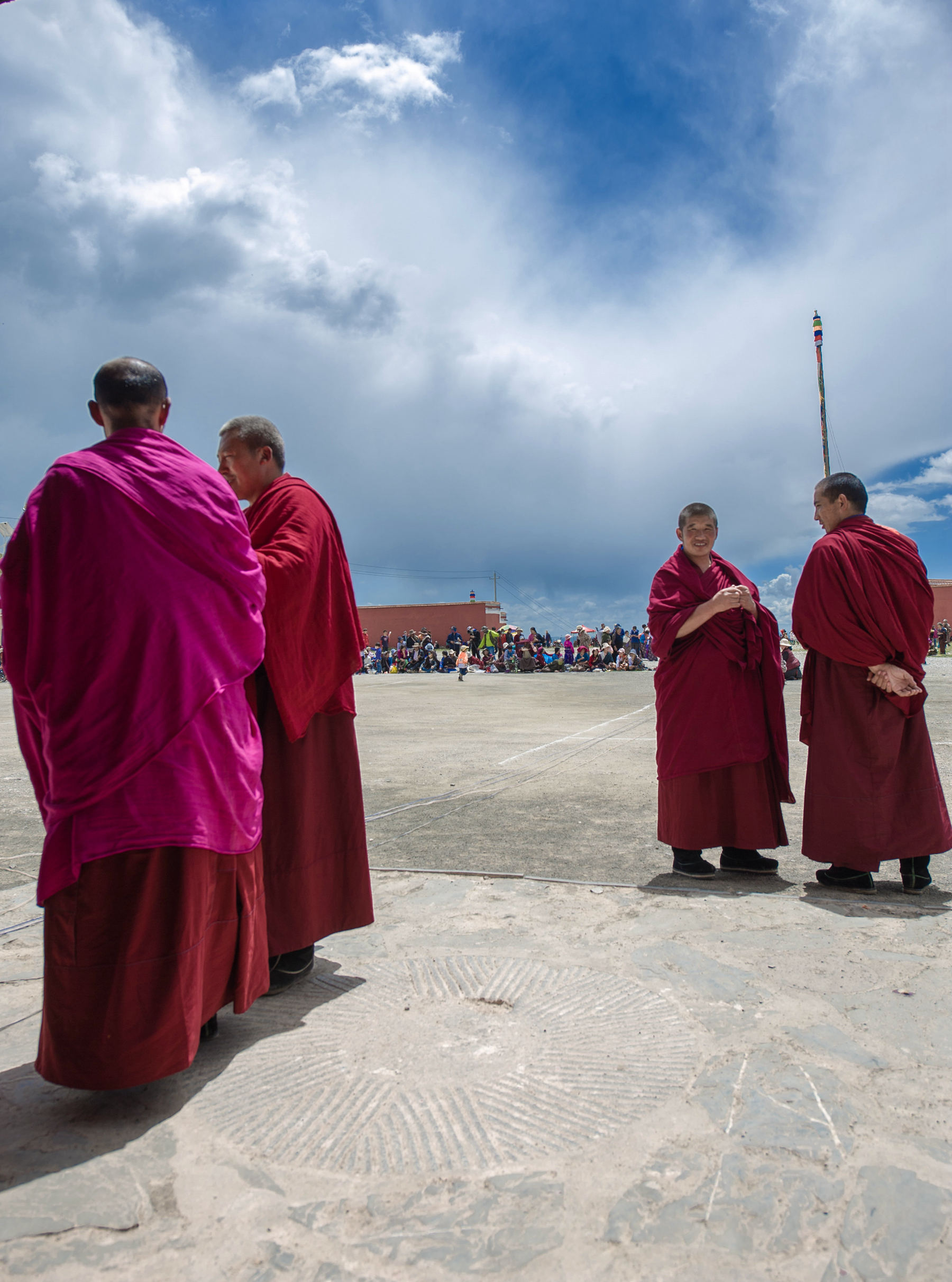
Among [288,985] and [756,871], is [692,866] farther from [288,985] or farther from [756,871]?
[288,985]

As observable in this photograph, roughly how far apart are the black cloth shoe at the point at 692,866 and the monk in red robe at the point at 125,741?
7.70 feet

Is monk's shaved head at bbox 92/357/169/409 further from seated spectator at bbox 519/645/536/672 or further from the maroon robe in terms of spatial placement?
seated spectator at bbox 519/645/536/672

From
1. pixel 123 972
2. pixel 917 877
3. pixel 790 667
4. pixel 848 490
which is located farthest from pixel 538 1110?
pixel 790 667

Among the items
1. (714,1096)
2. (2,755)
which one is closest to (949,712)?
(714,1096)

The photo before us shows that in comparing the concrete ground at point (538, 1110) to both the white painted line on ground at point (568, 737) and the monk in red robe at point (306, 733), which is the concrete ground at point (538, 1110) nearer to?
the monk in red robe at point (306, 733)

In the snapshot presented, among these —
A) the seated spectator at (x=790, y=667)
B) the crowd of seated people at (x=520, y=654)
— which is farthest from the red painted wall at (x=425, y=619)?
the seated spectator at (x=790, y=667)

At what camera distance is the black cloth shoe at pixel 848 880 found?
3459mm

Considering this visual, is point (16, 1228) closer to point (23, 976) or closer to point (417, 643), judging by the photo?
point (23, 976)

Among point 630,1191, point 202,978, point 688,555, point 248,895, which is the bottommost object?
point 630,1191

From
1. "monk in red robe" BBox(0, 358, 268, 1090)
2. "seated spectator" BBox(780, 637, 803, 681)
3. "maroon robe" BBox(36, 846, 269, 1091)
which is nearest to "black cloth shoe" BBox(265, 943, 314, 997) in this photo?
"monk in red robe" BBox(0, 358, 268, 1090)

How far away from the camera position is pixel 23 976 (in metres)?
2.66

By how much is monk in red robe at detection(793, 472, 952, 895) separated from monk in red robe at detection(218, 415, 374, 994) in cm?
208

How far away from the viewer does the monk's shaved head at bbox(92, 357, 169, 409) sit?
6.97 feet

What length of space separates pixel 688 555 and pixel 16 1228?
3499 mm
